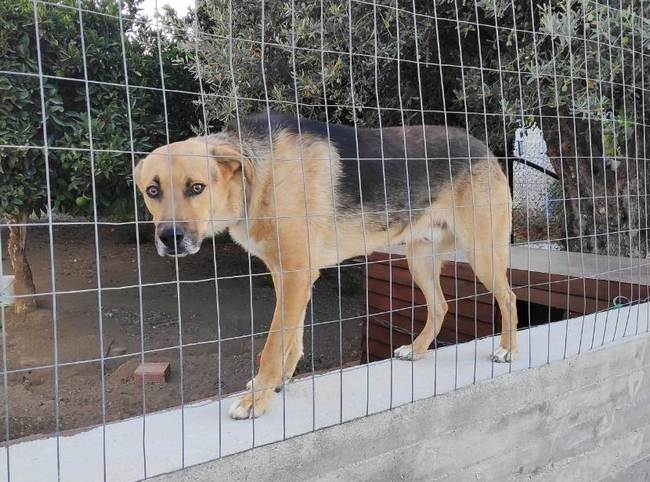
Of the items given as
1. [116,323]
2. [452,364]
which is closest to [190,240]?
[452,364]

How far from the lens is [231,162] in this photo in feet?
8.46

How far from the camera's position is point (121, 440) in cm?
201

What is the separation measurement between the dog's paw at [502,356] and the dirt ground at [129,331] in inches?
34.4

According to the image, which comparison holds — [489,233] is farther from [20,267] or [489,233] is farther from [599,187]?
[20,267]

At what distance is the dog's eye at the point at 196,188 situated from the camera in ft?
7.84

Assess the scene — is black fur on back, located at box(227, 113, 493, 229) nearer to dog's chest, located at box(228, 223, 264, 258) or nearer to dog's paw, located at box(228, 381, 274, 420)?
dog's chest, located at box(228, 223, 264, 258)

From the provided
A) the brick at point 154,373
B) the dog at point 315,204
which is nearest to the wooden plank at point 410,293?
the dog at point 315,204

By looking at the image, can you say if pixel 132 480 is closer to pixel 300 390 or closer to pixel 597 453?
pixel 300 390

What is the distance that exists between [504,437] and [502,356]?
1.45 feet

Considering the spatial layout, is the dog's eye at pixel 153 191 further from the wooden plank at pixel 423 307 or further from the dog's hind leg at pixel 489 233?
the wooden plank at pixel 423 307

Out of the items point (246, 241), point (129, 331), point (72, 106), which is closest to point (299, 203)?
point (246, 241)

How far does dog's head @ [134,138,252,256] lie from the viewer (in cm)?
228

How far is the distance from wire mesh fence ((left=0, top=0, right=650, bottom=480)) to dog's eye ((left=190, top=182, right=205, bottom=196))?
3 centimetres

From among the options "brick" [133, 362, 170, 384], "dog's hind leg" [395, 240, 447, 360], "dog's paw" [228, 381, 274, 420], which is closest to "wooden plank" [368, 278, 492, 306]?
"dog's hind leg" [395, 240, 447, 360]
